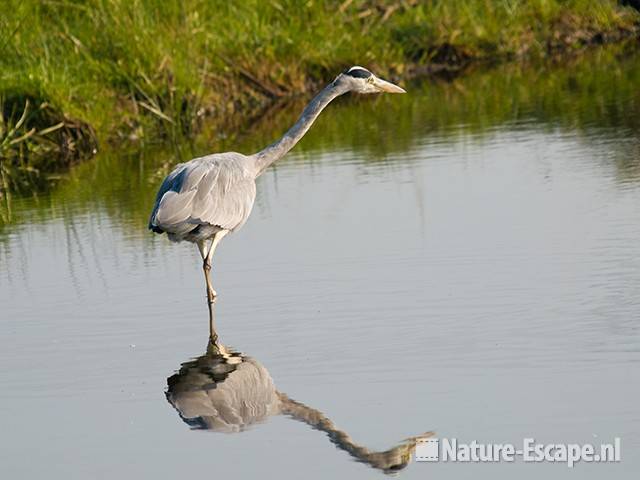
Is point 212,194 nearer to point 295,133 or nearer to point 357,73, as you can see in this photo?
point 295,133

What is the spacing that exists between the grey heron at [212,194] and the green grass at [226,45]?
665 cm

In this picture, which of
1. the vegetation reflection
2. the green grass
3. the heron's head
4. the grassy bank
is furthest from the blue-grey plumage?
the green grass

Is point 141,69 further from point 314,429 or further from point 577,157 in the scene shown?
point 314,429

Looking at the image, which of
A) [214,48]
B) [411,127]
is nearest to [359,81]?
[411,127]

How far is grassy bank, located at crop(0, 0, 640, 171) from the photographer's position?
16.8 metres

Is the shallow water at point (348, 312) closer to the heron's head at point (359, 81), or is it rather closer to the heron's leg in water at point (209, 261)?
the heron's leg in water at point (209, 261)

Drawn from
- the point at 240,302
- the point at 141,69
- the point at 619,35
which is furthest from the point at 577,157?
the point at 619,35

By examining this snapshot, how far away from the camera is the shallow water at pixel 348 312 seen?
6668mm

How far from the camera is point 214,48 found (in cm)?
1886

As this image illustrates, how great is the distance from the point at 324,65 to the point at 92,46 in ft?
11.5

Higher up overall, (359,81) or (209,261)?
(359,81)

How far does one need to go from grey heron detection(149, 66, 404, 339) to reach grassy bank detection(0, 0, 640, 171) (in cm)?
619

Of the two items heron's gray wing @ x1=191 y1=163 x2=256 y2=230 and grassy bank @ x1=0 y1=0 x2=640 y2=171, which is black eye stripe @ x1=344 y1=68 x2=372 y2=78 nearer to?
heron's gray wing @ x1=191 y1=163 x2=256 y2=230

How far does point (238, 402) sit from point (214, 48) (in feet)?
39.4
